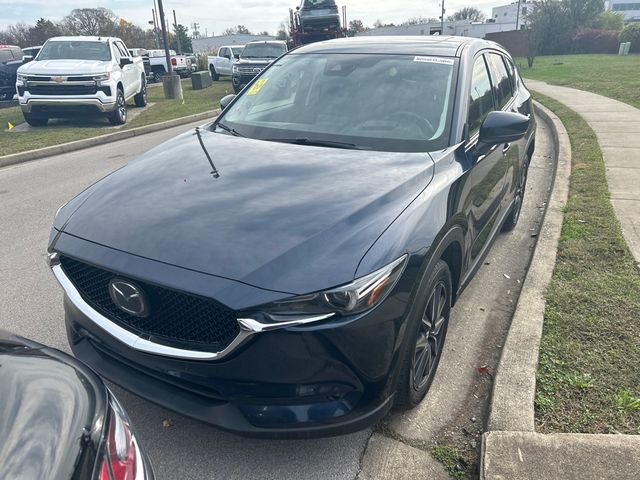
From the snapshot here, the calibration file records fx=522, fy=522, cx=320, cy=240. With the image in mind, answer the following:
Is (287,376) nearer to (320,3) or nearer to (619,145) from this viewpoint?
(619,145)

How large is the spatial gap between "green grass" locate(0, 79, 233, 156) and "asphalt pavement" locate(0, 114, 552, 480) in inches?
101

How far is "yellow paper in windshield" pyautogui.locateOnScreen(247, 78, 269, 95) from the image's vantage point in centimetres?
401

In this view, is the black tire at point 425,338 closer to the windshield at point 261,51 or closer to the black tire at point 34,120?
the black tire at point 34,120

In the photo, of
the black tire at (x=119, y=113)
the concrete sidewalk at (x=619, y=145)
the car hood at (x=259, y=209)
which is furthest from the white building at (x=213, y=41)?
the car hood at (x=259, y=209)

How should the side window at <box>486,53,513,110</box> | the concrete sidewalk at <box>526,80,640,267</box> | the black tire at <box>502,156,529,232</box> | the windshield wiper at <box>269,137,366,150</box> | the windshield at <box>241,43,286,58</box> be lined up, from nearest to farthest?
the windshield wiper at <box>269,137,366,150</box> → the side window at <box>486,53,513,110</box> → the black tire at <box>502,156,529,232</box> → the concrete sidewalk at <box>526,80,640,267</box> → the windshield at <box>241,43,286,58</box>

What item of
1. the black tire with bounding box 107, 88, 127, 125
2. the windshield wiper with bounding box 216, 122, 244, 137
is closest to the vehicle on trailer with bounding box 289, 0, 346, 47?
the black tire with bounding box 107, 88, 127, 125

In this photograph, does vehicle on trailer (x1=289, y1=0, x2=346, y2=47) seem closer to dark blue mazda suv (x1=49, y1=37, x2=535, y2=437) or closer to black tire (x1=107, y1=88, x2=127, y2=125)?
black tire (x1=107, y1=88, x2=127, y2=125)

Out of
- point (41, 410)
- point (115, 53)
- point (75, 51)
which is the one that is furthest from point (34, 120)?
point (41, 410)

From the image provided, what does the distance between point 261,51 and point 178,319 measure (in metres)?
20.3

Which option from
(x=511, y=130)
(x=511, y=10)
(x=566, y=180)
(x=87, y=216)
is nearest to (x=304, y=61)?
(x=511, y=130)

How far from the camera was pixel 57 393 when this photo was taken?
4.97 ft

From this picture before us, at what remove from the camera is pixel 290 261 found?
2.03 meters

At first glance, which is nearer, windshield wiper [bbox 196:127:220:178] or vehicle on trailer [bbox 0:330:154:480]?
vehicle on trailer [bbox 0:330:154:480]

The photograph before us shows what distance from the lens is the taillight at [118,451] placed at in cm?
140
